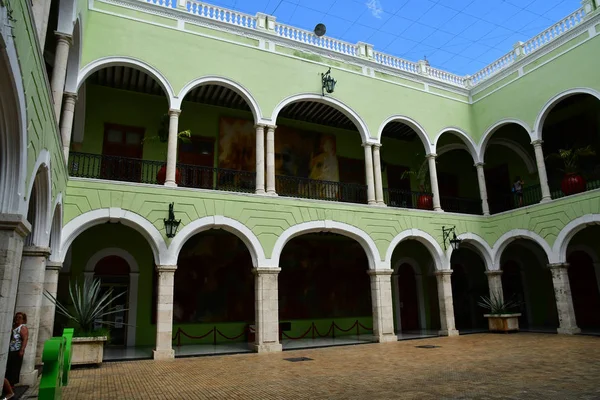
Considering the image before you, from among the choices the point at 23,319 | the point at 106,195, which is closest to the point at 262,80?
the point at 106,195

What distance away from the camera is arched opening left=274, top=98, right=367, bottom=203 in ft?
48.5

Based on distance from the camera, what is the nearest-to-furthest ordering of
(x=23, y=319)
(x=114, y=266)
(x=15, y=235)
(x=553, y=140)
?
(x=15, y=235) → (x=23, y=319) → (x=114, y=266) → (x=553, y=140)

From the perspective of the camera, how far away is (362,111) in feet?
46.1

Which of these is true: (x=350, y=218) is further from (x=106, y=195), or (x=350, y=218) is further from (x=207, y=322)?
(x=106, y=195)

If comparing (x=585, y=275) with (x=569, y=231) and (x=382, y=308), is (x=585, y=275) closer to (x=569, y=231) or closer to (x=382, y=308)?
(x=569, y=231)

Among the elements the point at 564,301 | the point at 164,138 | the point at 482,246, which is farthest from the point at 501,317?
the point at 164,138

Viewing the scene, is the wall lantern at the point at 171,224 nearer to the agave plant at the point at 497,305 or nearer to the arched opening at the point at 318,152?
the arched opening at the point at 318,152

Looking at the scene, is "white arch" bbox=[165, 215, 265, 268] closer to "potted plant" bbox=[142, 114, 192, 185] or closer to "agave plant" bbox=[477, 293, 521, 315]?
"potted plant" bbox=[142, 114, 192, 185]

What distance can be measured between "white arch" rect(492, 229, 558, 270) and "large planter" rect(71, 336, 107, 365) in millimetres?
12226

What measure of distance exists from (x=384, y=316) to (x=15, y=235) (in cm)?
991

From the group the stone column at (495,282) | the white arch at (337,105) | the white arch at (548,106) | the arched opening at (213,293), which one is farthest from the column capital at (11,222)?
the white arch at (548,106)

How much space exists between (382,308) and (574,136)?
370 inches

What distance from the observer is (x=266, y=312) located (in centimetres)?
Result: 1094

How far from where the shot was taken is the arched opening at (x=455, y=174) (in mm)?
17312
